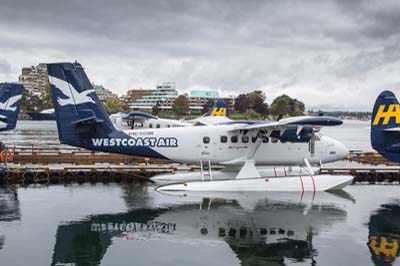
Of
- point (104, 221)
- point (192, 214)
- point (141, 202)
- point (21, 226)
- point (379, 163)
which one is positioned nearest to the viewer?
point (21, 226)

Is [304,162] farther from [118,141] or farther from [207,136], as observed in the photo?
[118,141]

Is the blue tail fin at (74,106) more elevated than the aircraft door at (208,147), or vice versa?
the blue tail fin at (74,106)

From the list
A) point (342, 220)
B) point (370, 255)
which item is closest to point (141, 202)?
point (342, 220)

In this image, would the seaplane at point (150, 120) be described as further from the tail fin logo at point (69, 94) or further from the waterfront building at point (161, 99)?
the waterfront building at point (161, 99)

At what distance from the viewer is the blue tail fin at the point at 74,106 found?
64.8 ft

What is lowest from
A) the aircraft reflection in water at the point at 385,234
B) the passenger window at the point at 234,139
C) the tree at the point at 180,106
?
the aircraft reflection in water at the point at 385,234

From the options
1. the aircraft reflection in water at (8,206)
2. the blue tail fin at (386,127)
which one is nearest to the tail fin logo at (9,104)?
the aircraft reflection in water at (8,206)

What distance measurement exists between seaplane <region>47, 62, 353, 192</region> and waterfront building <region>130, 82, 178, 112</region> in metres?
147

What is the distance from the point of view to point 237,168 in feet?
72.8

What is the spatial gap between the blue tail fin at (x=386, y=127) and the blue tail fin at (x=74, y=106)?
12775 millimetres

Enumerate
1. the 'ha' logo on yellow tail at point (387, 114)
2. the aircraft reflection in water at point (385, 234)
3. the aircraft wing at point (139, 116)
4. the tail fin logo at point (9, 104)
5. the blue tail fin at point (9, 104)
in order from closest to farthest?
the aircraft reflection in water at point (385, 234), the 'ha' logo on yellow tail at point (387, 114), the blue tail fin at point (9, 104), the tail fin logo at point (9, 104), the aircraft wing at point (139, 116)

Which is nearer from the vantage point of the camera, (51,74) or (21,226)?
(21,226)

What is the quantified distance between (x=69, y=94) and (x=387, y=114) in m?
14.9

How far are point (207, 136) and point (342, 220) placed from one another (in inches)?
281
